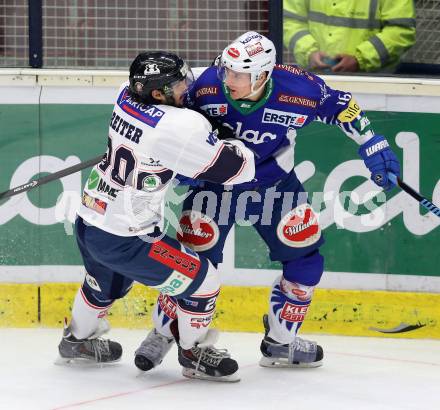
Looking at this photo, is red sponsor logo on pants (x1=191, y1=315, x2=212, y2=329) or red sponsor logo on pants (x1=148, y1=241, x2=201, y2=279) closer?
red sponsor logo on pants (x1=148, y1=241, x2=201, y2=279)

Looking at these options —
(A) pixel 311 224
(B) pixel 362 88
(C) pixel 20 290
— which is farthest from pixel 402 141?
(C) pixel 20 290

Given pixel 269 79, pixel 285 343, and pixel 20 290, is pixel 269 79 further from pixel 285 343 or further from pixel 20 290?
pixel 20 290

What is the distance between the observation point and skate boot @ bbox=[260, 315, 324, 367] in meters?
4.30

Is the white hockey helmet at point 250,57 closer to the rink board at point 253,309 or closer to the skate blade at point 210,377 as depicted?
the skate blade at point 210,377

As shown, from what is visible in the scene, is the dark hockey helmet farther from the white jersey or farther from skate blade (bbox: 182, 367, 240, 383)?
skate blade (bbox: 182, 367, 240, 383)

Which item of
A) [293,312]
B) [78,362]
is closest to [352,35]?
[293,312]

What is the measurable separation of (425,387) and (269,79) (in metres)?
1.23

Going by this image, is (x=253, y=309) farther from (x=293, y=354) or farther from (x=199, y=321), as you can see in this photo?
(x=199, y=321)

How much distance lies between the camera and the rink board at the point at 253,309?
4949 millimetres

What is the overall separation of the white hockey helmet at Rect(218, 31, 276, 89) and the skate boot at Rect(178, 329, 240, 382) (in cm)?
96

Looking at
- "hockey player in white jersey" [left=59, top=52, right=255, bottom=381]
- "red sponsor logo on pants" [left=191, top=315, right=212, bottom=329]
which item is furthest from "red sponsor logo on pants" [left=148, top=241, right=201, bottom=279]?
"red sponsor logo on pants" [left=191, top=315, right=212, bottom=329]

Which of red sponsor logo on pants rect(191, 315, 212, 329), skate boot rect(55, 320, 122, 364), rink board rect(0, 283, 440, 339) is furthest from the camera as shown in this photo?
rink board rect(0, 283, 440, 339)

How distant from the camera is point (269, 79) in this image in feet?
13.1

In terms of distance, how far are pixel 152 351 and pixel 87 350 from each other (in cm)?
28
